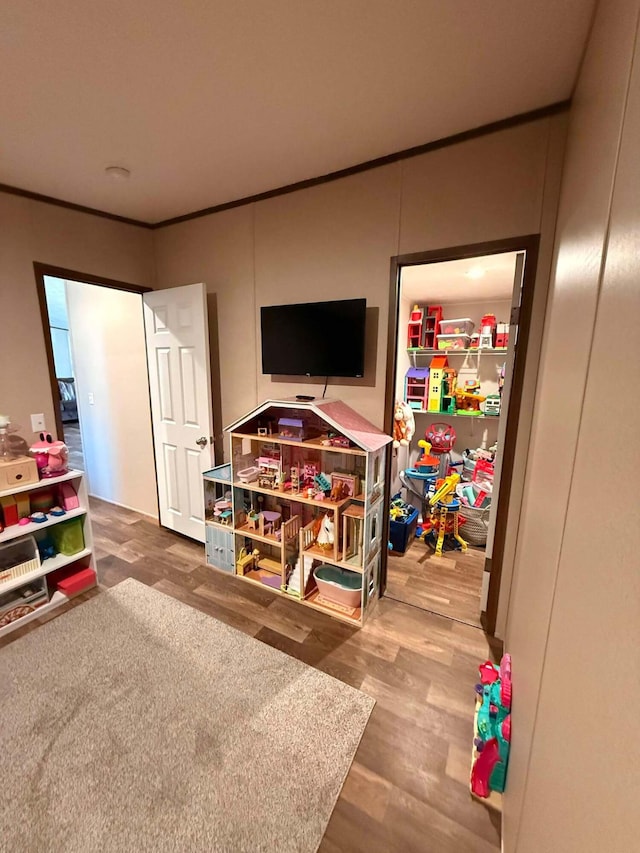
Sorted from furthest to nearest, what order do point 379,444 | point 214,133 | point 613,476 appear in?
point 379,444
point 214,133
point 613,476

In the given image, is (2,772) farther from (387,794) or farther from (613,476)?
(613,476)

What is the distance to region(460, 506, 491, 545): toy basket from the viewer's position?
2.88 metres

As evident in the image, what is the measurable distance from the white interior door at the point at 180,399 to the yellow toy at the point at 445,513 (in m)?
1.89

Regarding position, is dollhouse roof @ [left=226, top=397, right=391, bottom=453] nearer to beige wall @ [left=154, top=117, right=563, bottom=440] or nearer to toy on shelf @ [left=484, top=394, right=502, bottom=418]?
beige wall @ [left=154, top=117, right=563, bottom=440]

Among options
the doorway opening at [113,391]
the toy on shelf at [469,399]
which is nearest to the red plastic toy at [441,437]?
the toy on shelf at [469,399]

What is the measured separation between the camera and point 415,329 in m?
3.31

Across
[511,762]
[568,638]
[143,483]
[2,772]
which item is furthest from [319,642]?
[143,483]

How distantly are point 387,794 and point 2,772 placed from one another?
1.45 meters

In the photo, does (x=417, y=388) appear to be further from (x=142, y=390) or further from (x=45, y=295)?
(x=45, y=295)

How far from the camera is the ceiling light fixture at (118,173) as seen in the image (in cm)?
199

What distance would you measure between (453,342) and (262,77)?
7.88ft

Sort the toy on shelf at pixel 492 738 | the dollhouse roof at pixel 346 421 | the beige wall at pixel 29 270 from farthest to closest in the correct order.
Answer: the beige wall at pixel 29 270, the dollhouse roof at pixel 346 421, the toy on shelf at pixel 492 738

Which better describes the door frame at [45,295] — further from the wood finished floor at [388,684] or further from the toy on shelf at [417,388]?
the toy on shelf at [417,388]

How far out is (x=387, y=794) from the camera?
4.18ft
